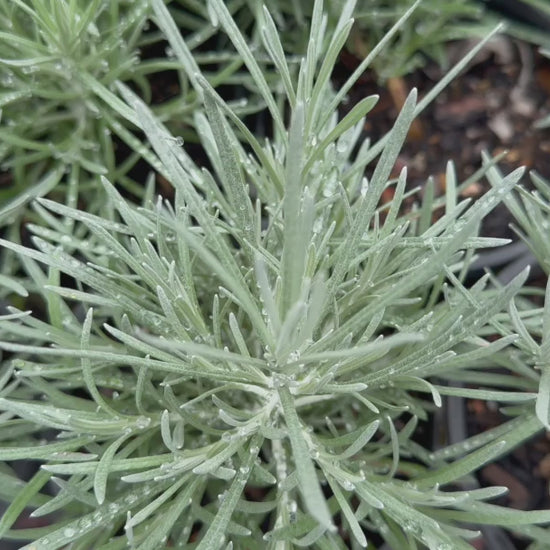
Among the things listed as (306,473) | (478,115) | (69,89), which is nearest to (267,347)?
(306,473)

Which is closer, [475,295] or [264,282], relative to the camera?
[264,282]

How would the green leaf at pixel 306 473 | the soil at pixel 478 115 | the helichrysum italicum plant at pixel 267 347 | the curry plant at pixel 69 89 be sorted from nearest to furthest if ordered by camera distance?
1. the green leaf at pixel 306 473
2. the helichrysum italicum plant at pixel 267 347
3. the curry plant at pixel 69 89
4. the soil at pixel 478 115

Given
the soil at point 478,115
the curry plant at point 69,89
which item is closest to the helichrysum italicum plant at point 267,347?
the curry plant at point 69,89

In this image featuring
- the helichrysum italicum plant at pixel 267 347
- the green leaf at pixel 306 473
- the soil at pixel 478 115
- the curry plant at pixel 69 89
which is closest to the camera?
the green leaf at pixel 306 473

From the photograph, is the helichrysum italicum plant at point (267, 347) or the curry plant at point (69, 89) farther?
the curry plant at point (69, 89)

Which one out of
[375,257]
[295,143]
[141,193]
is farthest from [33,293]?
[295,143]

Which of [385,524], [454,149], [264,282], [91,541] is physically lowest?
[385,524]

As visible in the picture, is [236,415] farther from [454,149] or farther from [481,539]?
[454,149]

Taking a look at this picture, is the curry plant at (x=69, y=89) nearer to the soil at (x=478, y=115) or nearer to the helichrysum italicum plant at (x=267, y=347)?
the helichrysum italicum plant at (x=267, y=347)

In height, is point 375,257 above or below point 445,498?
above
